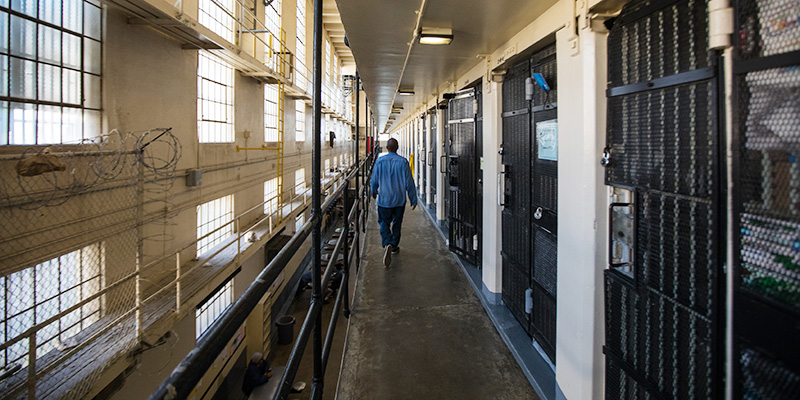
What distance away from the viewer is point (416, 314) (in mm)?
A: 3150

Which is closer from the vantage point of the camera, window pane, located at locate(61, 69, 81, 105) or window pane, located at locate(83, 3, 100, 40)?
window pane, located at locate(61, 69, 81, 105)

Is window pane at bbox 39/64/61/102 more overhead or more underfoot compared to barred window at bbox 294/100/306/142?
more underfoot

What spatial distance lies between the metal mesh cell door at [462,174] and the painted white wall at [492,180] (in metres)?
0.55

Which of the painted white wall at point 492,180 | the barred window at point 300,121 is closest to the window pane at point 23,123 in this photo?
the painted white wall at point 492,180

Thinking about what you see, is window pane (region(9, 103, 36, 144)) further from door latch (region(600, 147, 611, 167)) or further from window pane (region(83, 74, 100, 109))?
door latch (region(600, 147, 611, 167))

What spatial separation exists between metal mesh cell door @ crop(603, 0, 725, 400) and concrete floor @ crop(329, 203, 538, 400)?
0.83m

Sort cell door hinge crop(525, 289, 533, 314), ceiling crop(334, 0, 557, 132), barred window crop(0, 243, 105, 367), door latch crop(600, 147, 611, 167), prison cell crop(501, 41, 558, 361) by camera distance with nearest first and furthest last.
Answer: door latch crop(600, 147, 611, 167) → barred window crop(0, 243, 105, 367) → ceiling crop(334, 0, 557, 132) → prison cell crop(501, 41, 558, 361) → cell door hinge crop(525, 289, 533, 314)

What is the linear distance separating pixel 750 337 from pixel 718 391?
0.25 meters

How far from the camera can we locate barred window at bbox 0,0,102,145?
6.90ft

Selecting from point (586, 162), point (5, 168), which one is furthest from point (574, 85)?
point (5, 168)

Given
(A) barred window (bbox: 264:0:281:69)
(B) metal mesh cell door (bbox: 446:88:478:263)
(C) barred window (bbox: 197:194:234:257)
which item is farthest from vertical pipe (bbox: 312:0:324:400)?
(A) barred window (bbox: 264:0:281:69)

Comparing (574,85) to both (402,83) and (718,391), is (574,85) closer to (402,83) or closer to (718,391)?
(718,391)

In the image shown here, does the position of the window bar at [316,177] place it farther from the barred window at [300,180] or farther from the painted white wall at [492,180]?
the barred window at [300,180]

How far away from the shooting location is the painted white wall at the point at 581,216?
176 cm
